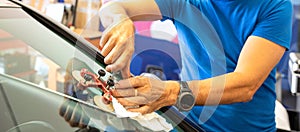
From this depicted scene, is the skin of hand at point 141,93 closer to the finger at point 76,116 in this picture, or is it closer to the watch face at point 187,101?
the watch face at point 187,101

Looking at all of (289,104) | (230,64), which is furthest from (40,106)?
(289,104)

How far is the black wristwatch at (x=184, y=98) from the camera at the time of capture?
3.04 feet

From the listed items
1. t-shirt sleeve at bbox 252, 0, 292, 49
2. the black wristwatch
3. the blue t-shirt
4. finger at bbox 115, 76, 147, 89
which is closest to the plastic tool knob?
finger at bbox 115, 76, 147, 89

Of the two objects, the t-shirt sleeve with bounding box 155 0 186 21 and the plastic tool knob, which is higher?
the t-shirt sleeve with bounding box 155 0 186 21

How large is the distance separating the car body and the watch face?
0.04 m

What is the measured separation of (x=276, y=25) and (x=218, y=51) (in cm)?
22

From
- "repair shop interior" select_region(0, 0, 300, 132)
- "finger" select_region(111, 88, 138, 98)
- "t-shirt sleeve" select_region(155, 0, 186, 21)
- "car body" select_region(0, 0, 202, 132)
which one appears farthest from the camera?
"t-shirt sleeve" select_region(155, 0, 186, 21)

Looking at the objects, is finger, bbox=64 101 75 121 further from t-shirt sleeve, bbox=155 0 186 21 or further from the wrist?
t-shirt sleeve, bbox=155 0 186 21

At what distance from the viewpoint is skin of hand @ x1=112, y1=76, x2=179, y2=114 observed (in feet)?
2.65

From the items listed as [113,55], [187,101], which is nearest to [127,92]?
[113,55]

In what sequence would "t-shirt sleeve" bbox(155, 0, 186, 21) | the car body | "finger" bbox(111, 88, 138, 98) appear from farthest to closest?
"t-shirt sleeve" bbox(155, 0, 186, 21) → the car body → "finger" bbox(111, 88, 138, 98)

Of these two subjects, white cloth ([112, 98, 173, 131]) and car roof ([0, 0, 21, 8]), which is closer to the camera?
white cloth ([112, 98, 173, 131])

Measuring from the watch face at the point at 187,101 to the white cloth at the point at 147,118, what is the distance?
0.29 feet

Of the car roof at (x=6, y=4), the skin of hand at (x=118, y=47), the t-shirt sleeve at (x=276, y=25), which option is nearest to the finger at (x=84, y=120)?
the skin of hand at (x=118, y=47)
